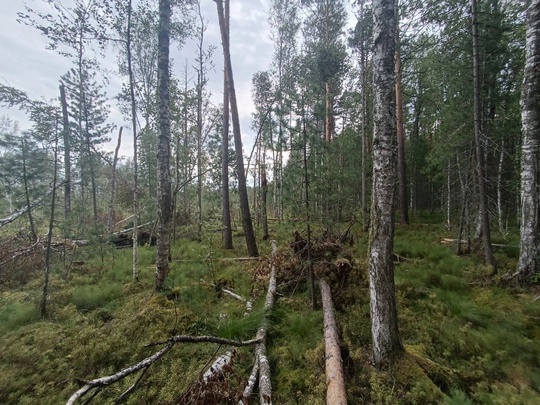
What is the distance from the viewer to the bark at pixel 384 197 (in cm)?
322

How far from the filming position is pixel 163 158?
628 centimetres

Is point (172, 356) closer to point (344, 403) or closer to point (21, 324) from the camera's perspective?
point (344, 403)

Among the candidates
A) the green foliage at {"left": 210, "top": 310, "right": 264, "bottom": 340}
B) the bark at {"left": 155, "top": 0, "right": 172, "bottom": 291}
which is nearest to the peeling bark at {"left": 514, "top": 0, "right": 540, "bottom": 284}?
the green foliage at {"left": 210, "top": 310, "right": 264, "bottom": 340}

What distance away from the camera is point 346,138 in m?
14.9

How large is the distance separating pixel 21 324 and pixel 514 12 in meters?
18.4

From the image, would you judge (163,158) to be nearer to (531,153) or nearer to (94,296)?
(94,296)

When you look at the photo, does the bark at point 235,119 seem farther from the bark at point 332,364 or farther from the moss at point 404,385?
the moss at point 404,385

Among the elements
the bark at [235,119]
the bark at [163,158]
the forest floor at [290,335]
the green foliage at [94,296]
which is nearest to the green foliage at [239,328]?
the forest floor at [290,335]

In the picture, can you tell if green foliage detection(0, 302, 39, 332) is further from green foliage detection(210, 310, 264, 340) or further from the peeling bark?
the peeling bark

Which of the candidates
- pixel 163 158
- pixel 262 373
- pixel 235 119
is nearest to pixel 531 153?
pixel 262 373

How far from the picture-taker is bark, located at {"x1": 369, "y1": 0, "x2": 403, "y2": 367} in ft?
10.6

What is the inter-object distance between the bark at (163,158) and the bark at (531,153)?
27.9 feet

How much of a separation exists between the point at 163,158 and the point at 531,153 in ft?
28.9

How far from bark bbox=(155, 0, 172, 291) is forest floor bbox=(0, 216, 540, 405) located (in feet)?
2.67
